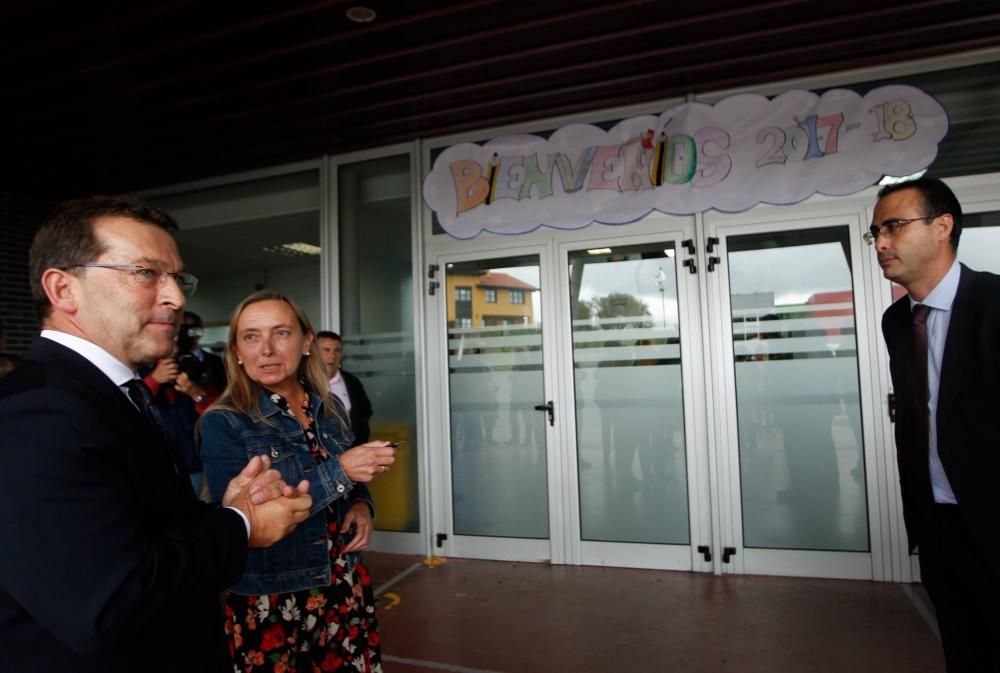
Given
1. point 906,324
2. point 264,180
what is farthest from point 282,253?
point 906,324

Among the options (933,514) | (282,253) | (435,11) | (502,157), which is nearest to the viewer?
(933,514)

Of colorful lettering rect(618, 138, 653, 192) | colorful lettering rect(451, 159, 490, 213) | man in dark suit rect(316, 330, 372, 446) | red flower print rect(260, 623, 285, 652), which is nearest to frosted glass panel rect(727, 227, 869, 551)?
colorful lettering rect(618, 138, 653, 192)

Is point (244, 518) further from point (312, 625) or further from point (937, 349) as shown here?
point (937, 349)

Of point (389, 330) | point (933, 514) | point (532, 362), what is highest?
point (389, 330)

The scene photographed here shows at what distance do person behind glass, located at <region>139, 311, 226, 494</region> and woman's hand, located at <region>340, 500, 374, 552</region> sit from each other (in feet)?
5.52

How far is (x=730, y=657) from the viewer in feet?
9.41

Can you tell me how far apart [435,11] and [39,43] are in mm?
2294

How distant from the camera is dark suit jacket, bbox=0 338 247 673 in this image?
862mm

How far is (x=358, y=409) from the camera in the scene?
13.7ft

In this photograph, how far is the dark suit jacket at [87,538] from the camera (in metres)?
0.86

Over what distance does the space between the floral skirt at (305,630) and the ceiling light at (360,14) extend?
2793 mm

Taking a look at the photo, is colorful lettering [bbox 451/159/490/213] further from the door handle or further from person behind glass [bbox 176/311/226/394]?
person behind glass [bbox 176/311/226/394]

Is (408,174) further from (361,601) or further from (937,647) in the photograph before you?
(937,647)

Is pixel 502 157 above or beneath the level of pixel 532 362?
above
